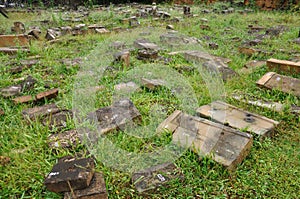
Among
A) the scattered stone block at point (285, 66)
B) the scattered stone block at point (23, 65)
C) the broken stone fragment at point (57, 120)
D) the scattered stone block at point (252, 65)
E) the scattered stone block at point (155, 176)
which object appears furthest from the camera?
the scattered stone block at point (252, 65)

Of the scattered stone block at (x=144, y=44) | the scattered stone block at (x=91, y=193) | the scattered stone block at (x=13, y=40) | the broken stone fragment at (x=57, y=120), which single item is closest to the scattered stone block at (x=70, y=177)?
the scattered stone block at (x=91, y=193)

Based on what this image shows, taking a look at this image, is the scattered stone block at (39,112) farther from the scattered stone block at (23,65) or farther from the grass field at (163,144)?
the scattered stone block at (23,65)

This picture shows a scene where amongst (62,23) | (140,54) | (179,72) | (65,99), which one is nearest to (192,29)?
(140,54)

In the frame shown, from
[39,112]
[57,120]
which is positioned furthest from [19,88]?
[57,120]

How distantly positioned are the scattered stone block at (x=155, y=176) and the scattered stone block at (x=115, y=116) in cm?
64

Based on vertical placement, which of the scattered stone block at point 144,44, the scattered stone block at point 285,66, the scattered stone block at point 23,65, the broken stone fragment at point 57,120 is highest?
the scattered stone block at point 144,44

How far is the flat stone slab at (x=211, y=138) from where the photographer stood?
209 cm

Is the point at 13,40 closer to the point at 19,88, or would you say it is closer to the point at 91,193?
the point at 19,88

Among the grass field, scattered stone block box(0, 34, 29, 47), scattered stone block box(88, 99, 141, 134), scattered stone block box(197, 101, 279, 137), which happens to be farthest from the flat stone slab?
scattered stone block box(0, 34, 29, 47)

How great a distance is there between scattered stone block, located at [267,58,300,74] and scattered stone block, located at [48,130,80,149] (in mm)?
3095

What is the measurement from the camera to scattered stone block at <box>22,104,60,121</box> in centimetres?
265

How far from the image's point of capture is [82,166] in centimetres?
184

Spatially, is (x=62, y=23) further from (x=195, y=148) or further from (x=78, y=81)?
(x=195, y=148)

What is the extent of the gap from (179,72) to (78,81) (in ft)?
5.05
